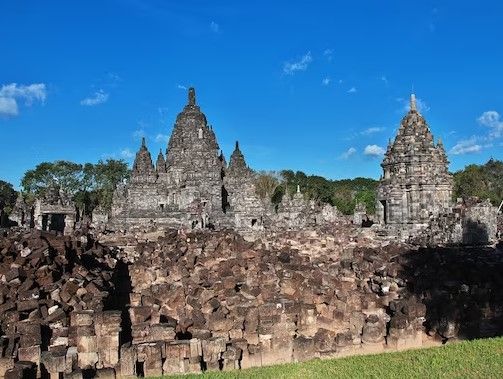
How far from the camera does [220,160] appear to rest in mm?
34875

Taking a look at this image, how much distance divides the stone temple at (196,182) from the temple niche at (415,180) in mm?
9202

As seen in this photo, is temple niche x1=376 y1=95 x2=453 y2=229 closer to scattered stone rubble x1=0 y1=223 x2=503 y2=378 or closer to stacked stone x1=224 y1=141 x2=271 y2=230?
scattered stone rubble x1=0 y1=223 x2=503 y2=378

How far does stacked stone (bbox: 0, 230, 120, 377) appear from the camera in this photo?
22.3 feet

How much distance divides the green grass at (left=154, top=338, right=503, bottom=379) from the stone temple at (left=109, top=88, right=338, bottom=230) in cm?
2094

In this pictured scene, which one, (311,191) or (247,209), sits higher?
(311,191)

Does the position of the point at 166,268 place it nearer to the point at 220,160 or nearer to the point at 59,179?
the point at 220,160

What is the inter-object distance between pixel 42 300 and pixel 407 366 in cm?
564

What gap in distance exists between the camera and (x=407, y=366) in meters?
6.66

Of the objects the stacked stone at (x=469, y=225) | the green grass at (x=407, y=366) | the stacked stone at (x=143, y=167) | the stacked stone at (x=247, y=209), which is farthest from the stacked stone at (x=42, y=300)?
the stacked stone at (x=143, y=167)

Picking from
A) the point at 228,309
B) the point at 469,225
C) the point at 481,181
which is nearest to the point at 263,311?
the point at 228,309

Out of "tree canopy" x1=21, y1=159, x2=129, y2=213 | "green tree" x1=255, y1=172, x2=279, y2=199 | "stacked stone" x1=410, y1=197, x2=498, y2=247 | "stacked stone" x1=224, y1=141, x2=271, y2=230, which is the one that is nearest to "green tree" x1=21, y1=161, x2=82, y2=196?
"tree canopy" x1=21, y1=159, x2=129, y2=213

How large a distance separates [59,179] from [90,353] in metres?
60.1

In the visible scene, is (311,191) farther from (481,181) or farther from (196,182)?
(196,182)

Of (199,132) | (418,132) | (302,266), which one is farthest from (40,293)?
(199,132)
